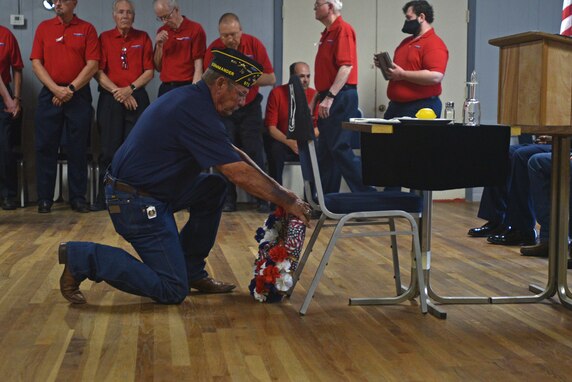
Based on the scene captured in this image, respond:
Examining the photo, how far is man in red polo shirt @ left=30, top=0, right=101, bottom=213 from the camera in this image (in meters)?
6.76

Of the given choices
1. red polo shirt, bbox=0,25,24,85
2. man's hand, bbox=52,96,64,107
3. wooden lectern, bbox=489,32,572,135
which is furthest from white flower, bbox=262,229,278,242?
red polo shirt, bbox=0,25,24,85

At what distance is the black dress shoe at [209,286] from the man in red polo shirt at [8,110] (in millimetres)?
3602

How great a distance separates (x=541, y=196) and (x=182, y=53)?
3.33 m

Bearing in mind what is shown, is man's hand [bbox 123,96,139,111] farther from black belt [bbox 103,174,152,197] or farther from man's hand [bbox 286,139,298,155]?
black belt [bbox 103,174,152,197]

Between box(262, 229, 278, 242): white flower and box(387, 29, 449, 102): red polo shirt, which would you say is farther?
box(387, 29, 449, 102): red polo shirt

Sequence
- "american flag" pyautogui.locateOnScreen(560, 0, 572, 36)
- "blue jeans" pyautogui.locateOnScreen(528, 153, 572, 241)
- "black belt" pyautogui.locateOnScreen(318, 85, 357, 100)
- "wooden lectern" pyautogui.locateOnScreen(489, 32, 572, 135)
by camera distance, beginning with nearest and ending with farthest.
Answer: "wooden lectern" pyautogui.locateOnScreen(489, 32, 572, 135) < "blue jeans" pyautogui.locateOnScreen(528, 153, 572, 241) < "american flag" pyautogui.locateOnScreen(560, 0, 572, 36) < "black belt" pyautogui.locateOnScreen(318, 85, 357, 100)

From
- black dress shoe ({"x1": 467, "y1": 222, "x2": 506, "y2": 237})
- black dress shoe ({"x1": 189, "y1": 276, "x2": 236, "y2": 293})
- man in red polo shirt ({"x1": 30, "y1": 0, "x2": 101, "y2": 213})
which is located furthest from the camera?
man in red polo shirt ({"x1": 30, "y1": 0, "x2": 101, "y2": 213})

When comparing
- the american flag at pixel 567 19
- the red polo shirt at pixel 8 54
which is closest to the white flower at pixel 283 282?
the american flag at pixel 567 19

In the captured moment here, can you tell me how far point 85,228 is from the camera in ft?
19.0

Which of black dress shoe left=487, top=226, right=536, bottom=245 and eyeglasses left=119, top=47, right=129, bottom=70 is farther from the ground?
eyeglasses left=119, top=47, right=129, bottom=70

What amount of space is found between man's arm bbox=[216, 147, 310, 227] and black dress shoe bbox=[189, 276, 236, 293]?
63cm

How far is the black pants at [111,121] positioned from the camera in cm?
687

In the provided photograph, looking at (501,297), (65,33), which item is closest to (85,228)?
(65,33)

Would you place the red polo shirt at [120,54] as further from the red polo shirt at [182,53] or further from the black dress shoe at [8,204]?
the black dress shoe at [8,204]
